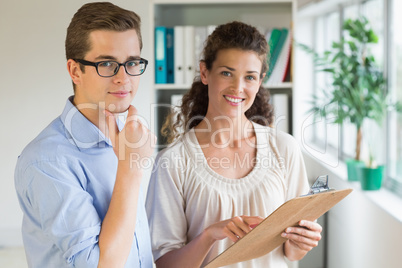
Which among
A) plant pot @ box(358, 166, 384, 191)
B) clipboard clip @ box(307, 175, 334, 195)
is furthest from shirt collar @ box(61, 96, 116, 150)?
plant pot @ box(358, 166, 384, 191)

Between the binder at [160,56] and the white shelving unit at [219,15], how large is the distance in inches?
1.3

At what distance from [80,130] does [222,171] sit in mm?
509

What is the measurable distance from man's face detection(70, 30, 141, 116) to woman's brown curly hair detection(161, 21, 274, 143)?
0.41 metres

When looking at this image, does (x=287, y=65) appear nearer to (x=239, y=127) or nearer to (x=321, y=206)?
(x=239, y=127)

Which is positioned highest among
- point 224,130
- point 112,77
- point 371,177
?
point 112,77

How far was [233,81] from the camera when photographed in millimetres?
1504

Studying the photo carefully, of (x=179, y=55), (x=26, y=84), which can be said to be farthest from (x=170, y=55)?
(x=26, y=84)

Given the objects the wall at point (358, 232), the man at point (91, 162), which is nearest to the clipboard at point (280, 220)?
the man at point (91, 162)

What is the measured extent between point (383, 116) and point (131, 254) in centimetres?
215

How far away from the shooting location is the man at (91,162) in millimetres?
1083

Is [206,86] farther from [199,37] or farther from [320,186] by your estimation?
[199,37]

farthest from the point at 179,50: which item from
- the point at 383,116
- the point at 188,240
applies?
the point at 188,240

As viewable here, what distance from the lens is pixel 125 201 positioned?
1110 mm

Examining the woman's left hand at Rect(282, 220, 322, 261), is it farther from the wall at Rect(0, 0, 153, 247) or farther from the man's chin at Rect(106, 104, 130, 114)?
the wall at Rect(0, 0, 153, 247)
